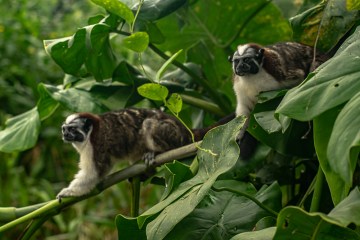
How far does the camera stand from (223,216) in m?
1.63

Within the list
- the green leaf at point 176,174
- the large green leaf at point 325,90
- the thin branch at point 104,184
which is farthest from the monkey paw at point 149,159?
the large green leaf at point 325,90

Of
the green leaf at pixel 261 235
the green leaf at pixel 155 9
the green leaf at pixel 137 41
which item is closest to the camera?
the green leaf at pixel 261 235

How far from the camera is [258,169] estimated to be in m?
2.06

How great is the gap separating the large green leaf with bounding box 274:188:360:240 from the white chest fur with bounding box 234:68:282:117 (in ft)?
3.00

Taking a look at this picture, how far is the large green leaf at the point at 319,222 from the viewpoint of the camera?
1.05m

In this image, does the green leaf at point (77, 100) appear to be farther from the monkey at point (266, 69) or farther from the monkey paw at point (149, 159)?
the monkey at point (266, 69)

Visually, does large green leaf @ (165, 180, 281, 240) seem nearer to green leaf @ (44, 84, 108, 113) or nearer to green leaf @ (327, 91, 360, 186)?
green leaf @ (327, 91, 360, 186)

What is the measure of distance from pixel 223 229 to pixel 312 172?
0.50 m

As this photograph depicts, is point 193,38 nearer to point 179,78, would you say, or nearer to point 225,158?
point 179,78

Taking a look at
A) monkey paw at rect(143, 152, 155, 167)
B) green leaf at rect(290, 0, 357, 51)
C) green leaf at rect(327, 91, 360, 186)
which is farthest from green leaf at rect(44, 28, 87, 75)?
green leaf at rect(327, 91, 360, 186)

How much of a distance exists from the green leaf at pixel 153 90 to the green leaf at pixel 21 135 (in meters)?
0.80

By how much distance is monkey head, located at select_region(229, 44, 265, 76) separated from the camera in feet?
7.00

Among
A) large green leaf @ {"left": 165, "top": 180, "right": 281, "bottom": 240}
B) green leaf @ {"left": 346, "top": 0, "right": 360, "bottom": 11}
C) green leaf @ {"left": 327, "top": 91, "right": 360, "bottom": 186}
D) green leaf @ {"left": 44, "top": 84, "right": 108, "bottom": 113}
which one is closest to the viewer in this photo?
green leaf @ {"left": 327, "top": 91, "right": 360, "bottom": 186}

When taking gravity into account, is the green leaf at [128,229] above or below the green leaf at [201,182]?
below
